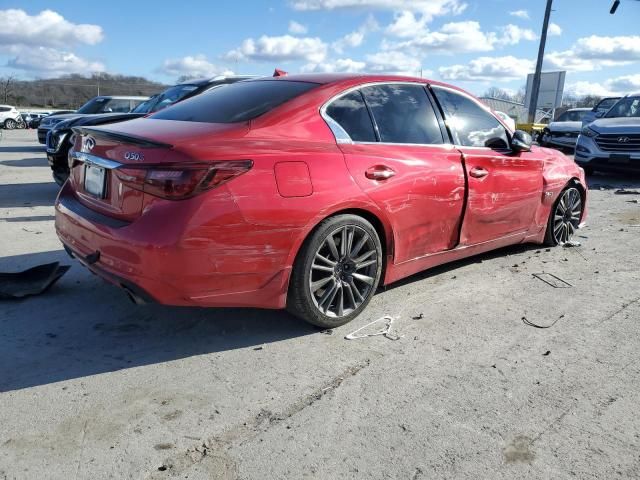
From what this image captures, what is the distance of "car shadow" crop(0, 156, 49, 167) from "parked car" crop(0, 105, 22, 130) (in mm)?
21188

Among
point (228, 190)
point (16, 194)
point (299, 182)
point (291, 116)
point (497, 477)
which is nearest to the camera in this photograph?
point (497, 477)

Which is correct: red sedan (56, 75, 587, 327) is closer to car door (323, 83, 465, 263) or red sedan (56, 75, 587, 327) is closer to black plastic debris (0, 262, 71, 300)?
car door (323, 83, 465, 263)

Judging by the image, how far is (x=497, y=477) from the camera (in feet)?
7.54

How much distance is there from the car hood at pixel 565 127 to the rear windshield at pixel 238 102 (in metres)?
16.9

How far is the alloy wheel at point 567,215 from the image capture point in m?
5.70

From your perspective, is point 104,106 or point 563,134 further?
point 563,134

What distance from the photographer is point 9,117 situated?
32.9 meters

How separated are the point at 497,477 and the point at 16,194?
8498 mm

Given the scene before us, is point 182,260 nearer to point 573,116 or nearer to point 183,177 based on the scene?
point 183,177

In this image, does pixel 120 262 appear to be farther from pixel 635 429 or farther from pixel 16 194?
pixel 16 194

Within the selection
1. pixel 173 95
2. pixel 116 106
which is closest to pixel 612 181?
pixel 173 95

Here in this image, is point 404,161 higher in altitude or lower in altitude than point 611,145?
lower

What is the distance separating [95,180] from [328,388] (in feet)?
6.22

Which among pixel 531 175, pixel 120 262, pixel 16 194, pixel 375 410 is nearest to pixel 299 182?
pixel 120 262
